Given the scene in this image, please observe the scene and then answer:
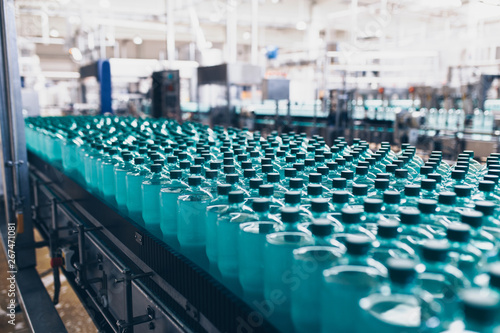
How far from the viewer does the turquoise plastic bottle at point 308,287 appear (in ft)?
2.67

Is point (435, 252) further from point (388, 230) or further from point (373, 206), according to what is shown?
point (373, 206)

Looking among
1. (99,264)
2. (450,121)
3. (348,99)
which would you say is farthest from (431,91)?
(99,264)

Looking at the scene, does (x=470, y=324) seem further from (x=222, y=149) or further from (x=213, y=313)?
(x=222, y=149)

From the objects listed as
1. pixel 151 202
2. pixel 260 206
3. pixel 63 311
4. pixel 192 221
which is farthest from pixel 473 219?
pixel 63 311

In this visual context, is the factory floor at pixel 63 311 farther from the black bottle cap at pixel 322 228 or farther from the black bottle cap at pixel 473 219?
the black bottle cap at pixel 473 219

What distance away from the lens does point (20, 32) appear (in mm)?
12266

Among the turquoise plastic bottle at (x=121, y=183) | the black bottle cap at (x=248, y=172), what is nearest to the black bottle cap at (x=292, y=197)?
the black bottle cap at (x=248, y=172)

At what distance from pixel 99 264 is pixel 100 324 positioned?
0.26m

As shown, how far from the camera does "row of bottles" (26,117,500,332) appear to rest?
→ 673mm

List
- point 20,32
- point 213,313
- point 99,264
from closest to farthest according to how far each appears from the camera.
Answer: point 213,313 < point 99,264 < point 20,32

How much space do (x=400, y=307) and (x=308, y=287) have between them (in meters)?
0.20

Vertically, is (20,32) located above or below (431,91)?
above

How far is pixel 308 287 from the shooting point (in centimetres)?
82

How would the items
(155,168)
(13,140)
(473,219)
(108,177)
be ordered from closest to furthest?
(473,219) < (155,168) < (108,177) < (13,140)
